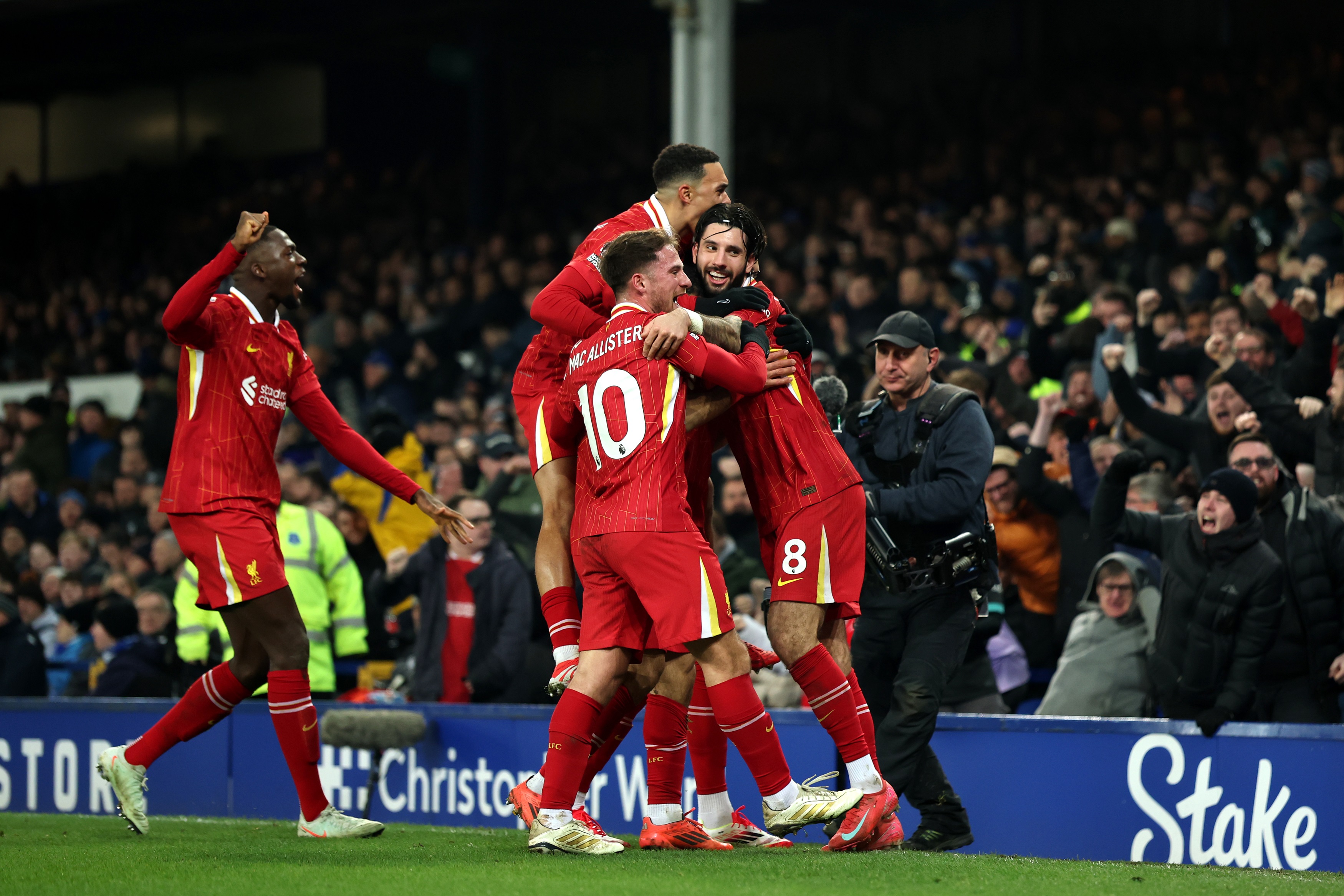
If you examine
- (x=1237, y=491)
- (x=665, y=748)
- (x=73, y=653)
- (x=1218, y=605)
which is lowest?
(x=73, y=653)

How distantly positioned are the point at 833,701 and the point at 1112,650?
299 centimetres

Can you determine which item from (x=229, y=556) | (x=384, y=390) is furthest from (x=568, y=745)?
(x=384, y=390)

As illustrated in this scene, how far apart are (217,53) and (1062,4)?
11910 millimetres

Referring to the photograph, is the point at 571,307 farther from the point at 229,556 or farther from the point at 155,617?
the point at 155,617

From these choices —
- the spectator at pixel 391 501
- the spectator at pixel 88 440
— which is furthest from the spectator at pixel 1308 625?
the spectator at pixel 88 440

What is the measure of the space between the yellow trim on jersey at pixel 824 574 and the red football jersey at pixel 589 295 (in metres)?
1.18

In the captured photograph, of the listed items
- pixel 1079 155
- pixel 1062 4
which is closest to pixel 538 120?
pixel 1062 4

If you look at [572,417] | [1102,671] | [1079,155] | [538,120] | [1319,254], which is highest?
[538,120]

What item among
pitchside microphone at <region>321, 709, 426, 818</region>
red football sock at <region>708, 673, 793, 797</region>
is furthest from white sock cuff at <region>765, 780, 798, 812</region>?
pitchside microphone at <region>321, 709, 426, 818</region>

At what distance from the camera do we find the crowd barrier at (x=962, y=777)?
7.54 m

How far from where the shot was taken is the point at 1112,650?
859 cm

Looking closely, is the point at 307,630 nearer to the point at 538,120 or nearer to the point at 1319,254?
the point at 1319,254

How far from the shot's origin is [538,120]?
23438mm

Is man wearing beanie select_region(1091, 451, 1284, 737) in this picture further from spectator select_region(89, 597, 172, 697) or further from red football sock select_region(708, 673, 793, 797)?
spectator select_region(89, 597, 172, 697)
